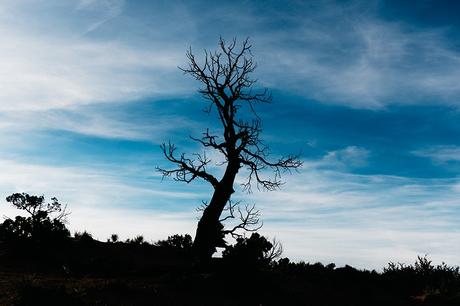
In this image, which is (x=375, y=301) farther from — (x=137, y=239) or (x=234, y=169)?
(x=137, y=239)

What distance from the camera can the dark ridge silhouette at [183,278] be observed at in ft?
36.7

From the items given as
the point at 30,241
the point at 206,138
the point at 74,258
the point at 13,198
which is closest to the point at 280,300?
the point at 206,138

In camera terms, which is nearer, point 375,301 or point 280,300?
point 280,300

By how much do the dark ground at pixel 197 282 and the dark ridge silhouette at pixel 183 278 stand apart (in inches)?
1.1

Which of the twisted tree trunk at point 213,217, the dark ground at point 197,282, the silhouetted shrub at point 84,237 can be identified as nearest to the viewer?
the dark ground at point 197,282

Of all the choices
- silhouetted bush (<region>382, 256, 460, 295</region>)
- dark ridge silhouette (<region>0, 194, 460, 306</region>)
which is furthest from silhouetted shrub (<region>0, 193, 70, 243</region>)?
silhouetted bush (<region>382, 256, 460, 295</region>)

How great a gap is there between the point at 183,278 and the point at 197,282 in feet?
1.39

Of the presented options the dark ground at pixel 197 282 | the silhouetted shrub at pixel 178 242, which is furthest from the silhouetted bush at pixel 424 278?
the silhouetted shrub at pixel 178 242

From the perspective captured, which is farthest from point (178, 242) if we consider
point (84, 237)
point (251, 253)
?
point (251, 253)

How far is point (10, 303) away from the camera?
1021 cm

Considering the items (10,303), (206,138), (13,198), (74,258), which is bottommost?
(10,303)

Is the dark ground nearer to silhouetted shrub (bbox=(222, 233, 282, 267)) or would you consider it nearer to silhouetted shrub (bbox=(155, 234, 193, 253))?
silhouetted shrub (bbox=(222, 233, 282, 267))

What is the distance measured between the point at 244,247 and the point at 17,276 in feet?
24.6

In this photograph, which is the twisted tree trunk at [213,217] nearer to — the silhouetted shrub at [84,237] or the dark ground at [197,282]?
the dark ground at [197,282]
